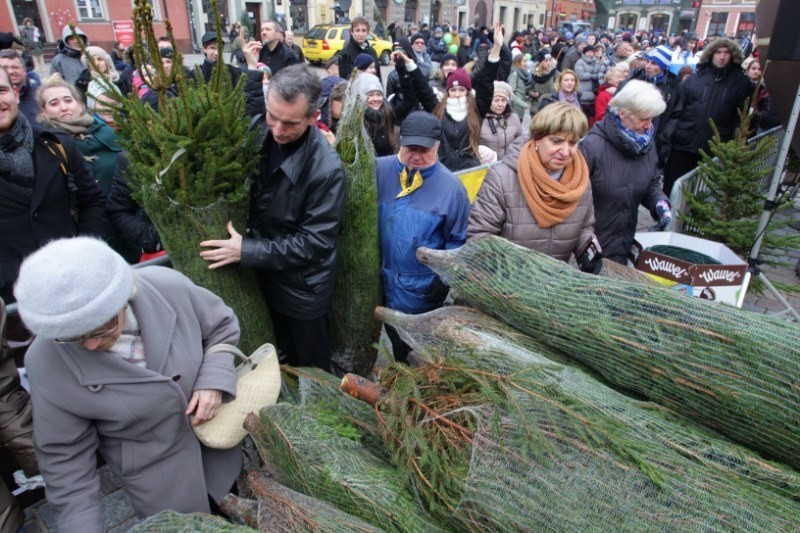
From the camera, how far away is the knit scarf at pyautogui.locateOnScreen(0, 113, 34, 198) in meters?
2.66

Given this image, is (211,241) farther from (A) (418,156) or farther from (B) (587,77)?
(B) (587,77)

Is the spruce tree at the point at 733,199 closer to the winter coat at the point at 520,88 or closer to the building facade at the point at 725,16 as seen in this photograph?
the winter coat at the point at 520,88

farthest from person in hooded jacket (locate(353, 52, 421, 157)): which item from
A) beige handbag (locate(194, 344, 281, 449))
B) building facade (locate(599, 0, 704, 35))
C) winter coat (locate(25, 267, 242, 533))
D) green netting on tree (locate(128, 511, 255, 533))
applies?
building facade (locate(599, 0, 704, 35))

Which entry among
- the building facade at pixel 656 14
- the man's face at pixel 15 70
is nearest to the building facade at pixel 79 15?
the man's face at pixel 15 70

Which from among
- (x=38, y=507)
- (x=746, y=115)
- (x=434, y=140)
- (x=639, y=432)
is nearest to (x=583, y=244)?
(x=434, y=140)

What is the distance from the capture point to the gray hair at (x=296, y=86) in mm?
2301

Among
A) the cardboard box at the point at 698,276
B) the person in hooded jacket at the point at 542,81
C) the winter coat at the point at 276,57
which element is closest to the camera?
the cardboard box at the point at 698,276

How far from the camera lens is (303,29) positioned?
3681 cm

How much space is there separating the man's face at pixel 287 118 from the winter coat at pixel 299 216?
0.21 ft

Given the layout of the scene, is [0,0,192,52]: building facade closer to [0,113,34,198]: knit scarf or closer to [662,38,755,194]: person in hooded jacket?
[662,38,755,194]: person in hooded jacket

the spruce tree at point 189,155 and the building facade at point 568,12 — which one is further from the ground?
the building facade at point 568,12

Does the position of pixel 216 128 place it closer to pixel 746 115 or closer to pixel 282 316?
pixel 282 316

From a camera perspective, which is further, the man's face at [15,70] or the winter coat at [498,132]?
the winter coat at [498,132]

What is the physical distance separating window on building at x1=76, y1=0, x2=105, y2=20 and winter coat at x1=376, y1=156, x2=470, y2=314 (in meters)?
31.2
